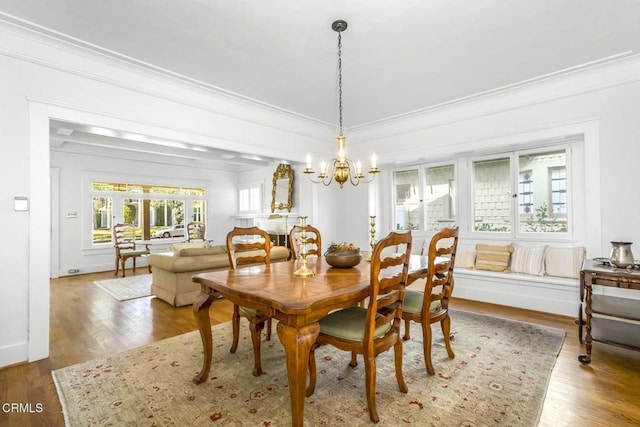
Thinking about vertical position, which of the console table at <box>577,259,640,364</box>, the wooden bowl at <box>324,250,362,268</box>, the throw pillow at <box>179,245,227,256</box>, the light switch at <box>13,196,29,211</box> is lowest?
the console table at <box>577,259,640,364</box>

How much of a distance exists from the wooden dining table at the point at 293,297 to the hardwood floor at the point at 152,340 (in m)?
1.07

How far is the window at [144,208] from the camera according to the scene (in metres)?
6.93

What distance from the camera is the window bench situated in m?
3.55

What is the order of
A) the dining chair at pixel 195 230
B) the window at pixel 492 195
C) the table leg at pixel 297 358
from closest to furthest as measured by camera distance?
the table leg at pixel 297 358
the window at pixel 492 195
the dining chair at pixel 195 230

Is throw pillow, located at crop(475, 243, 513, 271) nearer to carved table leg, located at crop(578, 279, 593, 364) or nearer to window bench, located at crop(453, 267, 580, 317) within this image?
window bench, located at crop(453, 267, 580, 317)

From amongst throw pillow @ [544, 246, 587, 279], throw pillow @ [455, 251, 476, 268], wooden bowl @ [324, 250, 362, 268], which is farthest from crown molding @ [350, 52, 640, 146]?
wooden bowl @ [324, 250, 362, 268]

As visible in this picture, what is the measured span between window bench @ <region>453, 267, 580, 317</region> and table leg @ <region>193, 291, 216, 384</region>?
349 centimetres

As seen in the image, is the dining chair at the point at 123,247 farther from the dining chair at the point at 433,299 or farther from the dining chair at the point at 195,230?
the dining chair at the point at 433,299

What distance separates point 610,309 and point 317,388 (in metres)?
2.45

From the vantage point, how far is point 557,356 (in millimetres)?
2561

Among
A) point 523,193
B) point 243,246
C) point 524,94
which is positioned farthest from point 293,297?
point 523,193

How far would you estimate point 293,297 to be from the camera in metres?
1.63

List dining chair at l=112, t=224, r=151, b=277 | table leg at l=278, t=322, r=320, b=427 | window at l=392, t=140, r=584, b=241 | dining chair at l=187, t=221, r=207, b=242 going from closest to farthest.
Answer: table leg at l=278, t=322, r=320, b=427, window at l=392, t=140, r=584, b=241, dining chair at l=112, t=224, r=151, b=277, dining chair at l=187, t=221, r=207, b=242

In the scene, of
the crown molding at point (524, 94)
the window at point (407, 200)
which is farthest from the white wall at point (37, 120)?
the window at point (407, 200)
